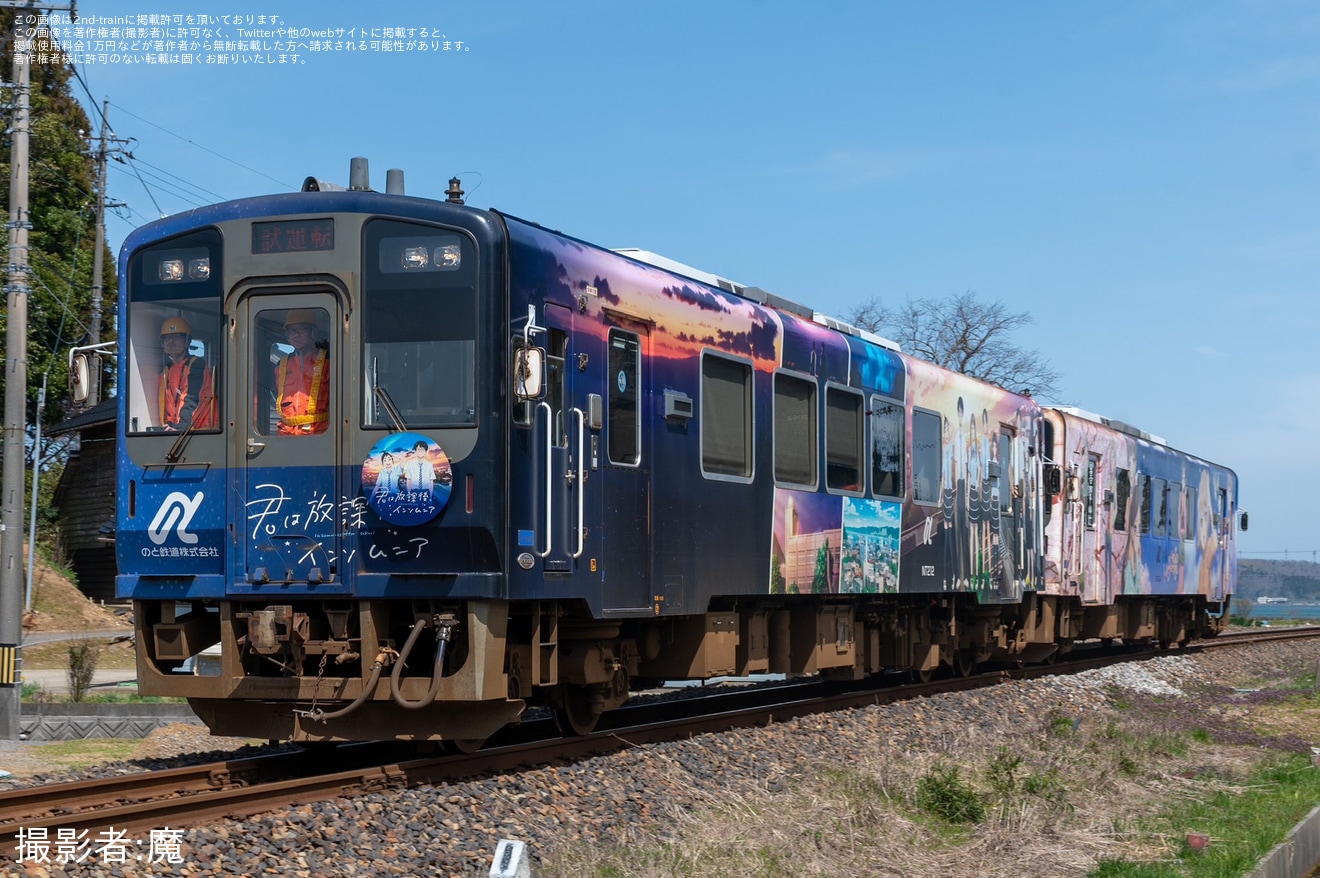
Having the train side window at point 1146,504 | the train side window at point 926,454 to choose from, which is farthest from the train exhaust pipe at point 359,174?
the train side window at point 1146,504

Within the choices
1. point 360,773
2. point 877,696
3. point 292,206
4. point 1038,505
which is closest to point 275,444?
point 292,206

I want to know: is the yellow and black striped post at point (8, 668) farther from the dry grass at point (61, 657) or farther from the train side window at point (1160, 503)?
the train side window at point (1160, 503)

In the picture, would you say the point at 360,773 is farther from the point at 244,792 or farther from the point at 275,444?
the point at 275,444

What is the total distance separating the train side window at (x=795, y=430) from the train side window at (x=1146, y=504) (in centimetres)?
1207

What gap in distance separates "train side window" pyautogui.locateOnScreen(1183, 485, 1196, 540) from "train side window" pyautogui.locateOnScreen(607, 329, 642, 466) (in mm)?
17904

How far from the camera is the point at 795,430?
1266 centimetres

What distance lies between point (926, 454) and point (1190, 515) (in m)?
12.8

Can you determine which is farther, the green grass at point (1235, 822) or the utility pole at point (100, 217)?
the utility pole at point (100, 217)

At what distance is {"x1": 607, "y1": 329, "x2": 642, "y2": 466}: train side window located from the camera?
1013 cm

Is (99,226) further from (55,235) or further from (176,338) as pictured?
(176,338)

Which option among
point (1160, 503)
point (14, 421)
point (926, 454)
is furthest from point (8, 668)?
point (1160, 503)

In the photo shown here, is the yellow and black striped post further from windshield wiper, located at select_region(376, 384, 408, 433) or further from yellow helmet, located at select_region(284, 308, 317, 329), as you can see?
windshield wiper, located at select_region(376, 384, 408, 433)

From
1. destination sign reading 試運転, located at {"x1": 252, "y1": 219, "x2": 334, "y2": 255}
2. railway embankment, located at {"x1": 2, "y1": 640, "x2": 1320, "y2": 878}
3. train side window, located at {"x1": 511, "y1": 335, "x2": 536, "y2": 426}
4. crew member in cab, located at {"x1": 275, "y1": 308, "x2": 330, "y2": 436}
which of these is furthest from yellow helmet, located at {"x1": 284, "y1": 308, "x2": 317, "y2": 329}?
railway embankment, located at {"x1": 2, "y1": 640, "x2": 1320, "y2": 878}

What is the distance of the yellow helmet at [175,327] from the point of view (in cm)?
956
